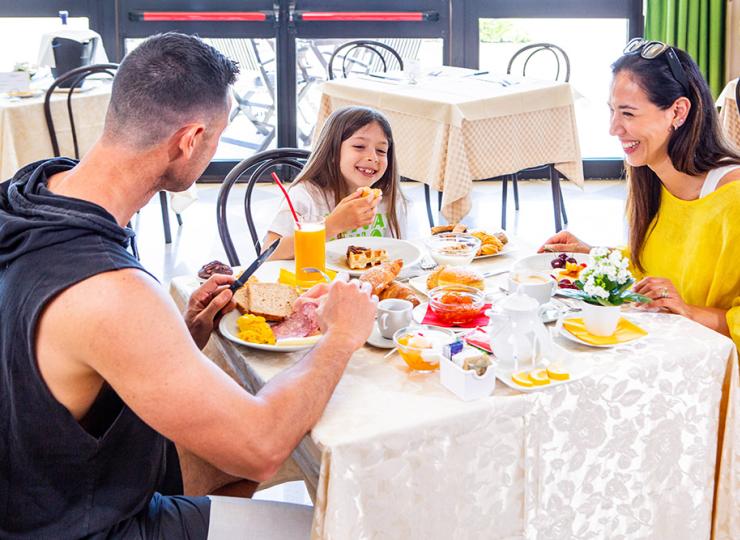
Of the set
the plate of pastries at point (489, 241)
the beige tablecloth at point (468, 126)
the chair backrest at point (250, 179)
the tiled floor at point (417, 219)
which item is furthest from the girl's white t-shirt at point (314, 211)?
the tiled floor at point (417, 219)

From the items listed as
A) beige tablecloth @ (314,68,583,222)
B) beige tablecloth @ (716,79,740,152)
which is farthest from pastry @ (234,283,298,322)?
beige tablecloth @ (716,79,740,152)

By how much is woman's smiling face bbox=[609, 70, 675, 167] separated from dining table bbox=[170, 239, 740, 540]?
0.44m

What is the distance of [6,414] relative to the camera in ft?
3.92

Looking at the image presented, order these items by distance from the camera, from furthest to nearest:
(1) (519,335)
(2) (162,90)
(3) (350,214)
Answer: (3) (350,214) → (1) (519,335) → (2) (162,90)

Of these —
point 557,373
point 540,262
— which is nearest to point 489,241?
point 540,262

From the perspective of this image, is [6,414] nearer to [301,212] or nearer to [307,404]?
[307,404]

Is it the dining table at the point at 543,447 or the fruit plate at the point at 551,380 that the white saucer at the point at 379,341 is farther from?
the fruit plate at the point at 551,380

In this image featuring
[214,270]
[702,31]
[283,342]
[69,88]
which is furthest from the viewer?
[702,31]

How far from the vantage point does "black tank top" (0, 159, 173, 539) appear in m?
1.14

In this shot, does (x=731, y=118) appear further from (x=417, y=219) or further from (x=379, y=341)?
(x=379, y=341)

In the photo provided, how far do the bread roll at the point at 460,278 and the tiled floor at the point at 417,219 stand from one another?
7.55 ft

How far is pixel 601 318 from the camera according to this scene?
1501 millimetres

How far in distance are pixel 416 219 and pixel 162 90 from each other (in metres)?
3.63

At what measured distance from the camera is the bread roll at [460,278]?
5.72ft
